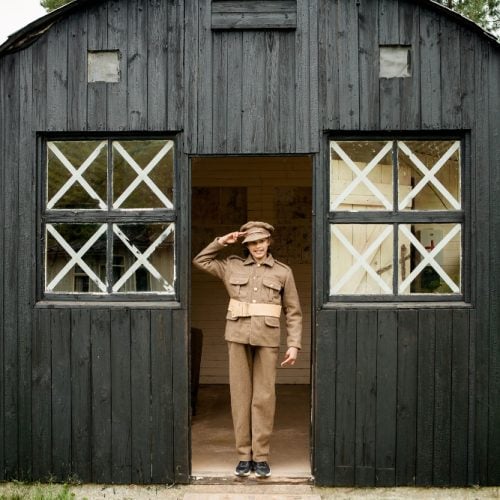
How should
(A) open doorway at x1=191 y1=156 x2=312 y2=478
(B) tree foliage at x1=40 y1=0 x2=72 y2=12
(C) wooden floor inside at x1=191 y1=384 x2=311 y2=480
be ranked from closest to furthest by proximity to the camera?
(C) wooden floor inside at x1=191 y1=384 x2=311 y2=480 → (A) open doorway at x1=191 y1=156 x2=312 y2=478 → (B) tree foliage at x1=40 y1=0 x2=72 y2=12

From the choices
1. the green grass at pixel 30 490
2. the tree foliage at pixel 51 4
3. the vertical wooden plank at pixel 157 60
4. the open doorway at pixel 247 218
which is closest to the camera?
the green grass at pixel 30 490

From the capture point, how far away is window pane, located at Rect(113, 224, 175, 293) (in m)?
5.63

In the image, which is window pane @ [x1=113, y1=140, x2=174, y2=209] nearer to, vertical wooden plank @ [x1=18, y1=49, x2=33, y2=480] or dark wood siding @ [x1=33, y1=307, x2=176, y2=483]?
vertical wooden plank @ [x1=18, y1=49, x2=33, y2=480]

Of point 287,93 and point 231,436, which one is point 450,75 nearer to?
point 287,93

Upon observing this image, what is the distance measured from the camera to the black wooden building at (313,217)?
18.1ft

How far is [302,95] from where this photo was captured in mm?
5539

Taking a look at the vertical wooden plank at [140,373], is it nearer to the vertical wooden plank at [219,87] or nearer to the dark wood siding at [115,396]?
the dark wood siding at [115,396]

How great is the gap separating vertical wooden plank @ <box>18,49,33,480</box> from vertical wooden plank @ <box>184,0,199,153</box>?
4.07 feet

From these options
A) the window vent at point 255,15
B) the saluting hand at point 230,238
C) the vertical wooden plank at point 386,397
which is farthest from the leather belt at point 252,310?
the window vent at point 255,15

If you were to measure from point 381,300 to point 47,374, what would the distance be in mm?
2732

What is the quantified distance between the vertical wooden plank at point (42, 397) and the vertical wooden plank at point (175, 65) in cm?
186

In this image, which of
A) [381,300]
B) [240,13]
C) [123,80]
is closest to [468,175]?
[381,300]

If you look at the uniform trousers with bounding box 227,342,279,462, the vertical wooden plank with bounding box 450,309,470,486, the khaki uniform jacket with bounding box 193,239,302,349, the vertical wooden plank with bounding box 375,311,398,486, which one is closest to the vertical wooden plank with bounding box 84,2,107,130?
the khaki uniform jacket with bounding box 193,239,302,349

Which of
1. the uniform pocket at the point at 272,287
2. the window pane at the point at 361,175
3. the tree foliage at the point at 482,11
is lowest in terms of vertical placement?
the uniform pocket at the point at 272,287
